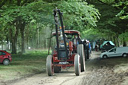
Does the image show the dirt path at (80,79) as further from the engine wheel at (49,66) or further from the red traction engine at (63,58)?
the red traction engine at (63,58)

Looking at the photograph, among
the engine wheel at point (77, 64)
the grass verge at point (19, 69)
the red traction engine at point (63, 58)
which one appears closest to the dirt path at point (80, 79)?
the engine wheel at point (77, 64)

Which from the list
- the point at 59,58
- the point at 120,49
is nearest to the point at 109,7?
the point at 120,49

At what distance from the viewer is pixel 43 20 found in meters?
21.8

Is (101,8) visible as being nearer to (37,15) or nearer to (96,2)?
(96,2)

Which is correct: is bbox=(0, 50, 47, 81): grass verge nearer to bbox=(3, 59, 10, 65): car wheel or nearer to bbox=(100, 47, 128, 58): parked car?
bbox=(3, 59, 10, 65): car wheel

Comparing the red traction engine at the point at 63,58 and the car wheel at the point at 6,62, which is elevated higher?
the red traction engine at the point at 63,58

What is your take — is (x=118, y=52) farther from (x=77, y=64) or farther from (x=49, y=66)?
(x=49, y=66)

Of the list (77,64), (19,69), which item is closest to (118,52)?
(19,69)

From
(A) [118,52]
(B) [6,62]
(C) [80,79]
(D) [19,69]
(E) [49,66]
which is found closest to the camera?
(C) [80,79]

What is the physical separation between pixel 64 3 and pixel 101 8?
33.4 ft

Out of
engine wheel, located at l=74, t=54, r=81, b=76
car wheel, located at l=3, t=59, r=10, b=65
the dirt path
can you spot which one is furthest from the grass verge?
engine wheel, located at l=74, t=54, r=81, b=76

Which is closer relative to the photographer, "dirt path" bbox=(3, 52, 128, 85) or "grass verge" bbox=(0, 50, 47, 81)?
"dirt path" bbox=(3, 52, 128, 85)

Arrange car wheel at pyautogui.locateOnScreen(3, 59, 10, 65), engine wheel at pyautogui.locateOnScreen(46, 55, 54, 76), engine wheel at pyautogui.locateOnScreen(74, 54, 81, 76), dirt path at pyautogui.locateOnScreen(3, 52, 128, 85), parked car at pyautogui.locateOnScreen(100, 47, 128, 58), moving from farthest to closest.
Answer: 1. parked car at pyautogui.locateOnScreen(100, 47, 128, 58)
2. car wheel at pyautogui.locateOnScreen(3, 59, 10, 65)
3. engine wheel at pyautogui.locateOnScreen(46, 55, 54, 76)
4. engine wheel at pyautogui.locateOnScreen(74, 54, 81, 76)
5. dirt path at pyautogui.locateOnScreen(3, 52, 128, 85)

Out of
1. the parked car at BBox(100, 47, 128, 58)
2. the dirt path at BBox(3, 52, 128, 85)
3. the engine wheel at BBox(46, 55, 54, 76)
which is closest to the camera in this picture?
the dirt path at BBox(3, 52, 128, 85)
